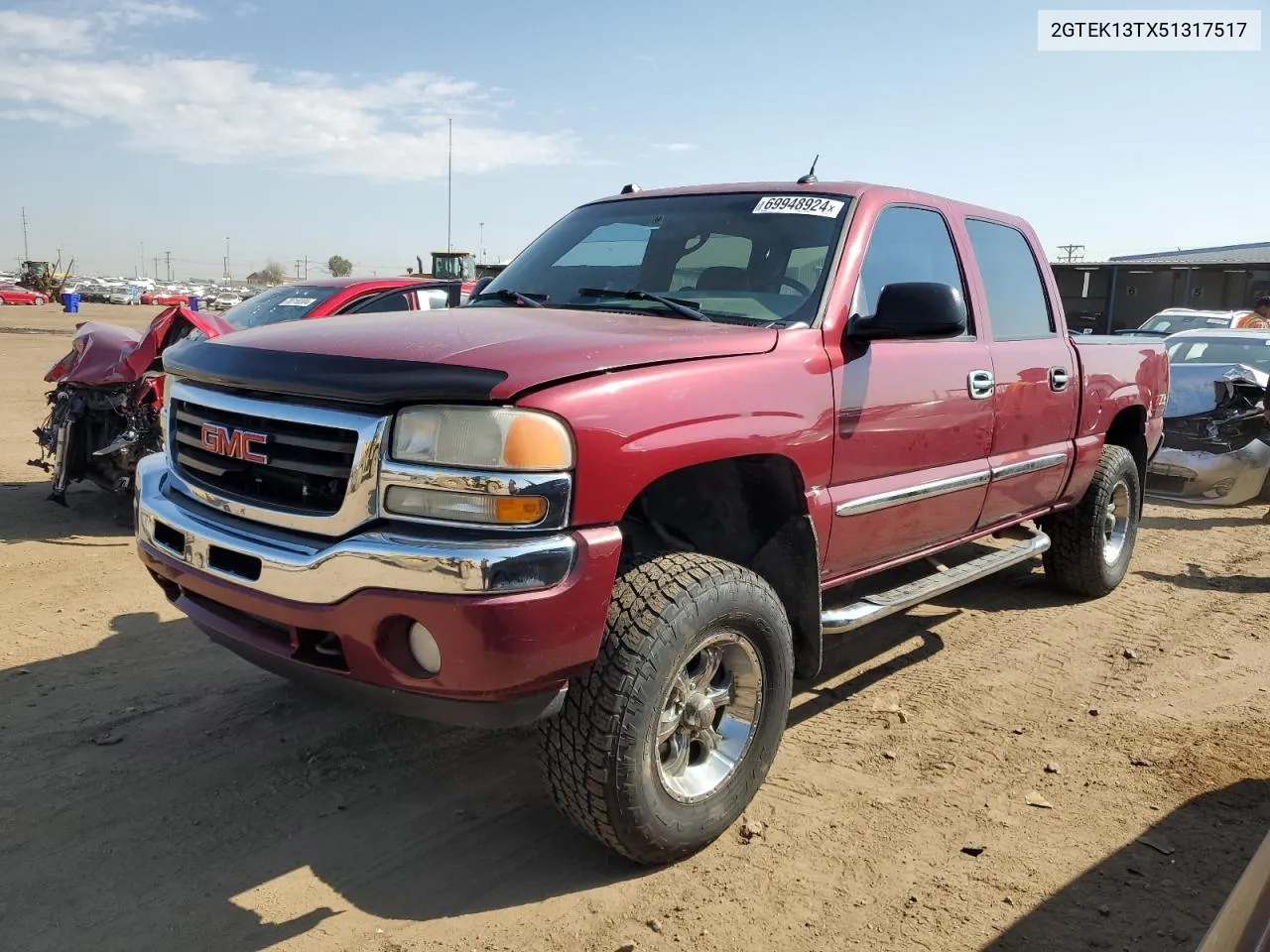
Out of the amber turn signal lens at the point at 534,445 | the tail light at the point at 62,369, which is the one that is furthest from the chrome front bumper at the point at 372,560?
the tail light at the point at 62,369

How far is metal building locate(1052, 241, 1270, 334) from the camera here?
27234 millimetres

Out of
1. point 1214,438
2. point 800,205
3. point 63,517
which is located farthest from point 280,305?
point 1214,438

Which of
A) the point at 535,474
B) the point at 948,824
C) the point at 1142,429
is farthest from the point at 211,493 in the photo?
the point at 1142,429

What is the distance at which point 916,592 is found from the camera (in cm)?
390

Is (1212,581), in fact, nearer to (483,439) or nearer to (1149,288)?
(483,439)

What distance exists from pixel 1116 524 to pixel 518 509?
189 inches

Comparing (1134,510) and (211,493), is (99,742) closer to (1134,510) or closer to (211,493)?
(211,493)

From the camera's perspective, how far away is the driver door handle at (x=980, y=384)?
158 inches

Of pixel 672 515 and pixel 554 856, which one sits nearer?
pixel 554 856

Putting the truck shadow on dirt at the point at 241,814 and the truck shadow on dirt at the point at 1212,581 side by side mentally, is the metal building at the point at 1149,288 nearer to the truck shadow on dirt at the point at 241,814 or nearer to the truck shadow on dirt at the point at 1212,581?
the truck shadow on dirt at the point at 1212,581

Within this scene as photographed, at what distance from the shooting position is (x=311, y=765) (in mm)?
3467

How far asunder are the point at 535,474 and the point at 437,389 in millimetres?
318

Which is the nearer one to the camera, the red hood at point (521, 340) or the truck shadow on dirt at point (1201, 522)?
the red hood at point (521, 340)

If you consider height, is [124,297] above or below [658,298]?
above
